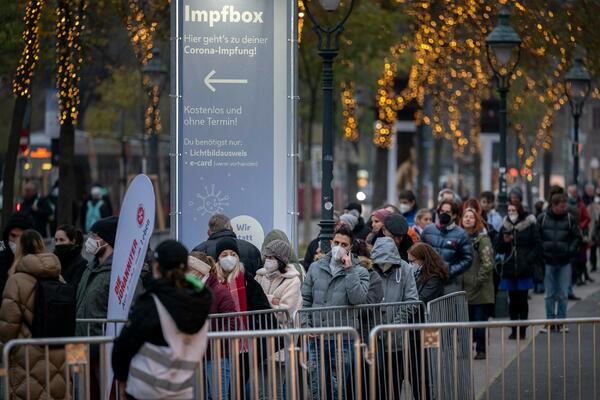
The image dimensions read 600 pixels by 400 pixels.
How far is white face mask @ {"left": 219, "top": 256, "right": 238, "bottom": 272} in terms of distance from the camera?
11.6m

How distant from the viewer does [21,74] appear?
2166 cm

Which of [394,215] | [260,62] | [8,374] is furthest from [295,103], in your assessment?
[8,374]

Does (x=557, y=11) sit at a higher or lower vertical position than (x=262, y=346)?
higher

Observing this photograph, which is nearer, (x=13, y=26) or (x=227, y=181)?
(x=227, y=181)

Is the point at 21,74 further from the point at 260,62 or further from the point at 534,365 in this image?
the point at 534,365

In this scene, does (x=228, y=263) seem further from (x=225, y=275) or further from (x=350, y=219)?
Answer: (x=350, y=219)

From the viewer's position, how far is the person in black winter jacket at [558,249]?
19031mm

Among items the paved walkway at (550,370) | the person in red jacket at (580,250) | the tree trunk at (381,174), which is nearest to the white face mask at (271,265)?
the paved walkway at (550,370)

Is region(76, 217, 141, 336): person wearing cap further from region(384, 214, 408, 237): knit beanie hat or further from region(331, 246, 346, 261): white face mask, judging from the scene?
region(384, 214, 408, 237): knit beanie hat

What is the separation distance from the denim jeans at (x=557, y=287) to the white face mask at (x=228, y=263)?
8188 millimetres

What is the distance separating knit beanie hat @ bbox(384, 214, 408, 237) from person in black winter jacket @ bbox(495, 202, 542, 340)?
4271 mm

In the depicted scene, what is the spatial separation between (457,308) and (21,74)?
10.4 metres

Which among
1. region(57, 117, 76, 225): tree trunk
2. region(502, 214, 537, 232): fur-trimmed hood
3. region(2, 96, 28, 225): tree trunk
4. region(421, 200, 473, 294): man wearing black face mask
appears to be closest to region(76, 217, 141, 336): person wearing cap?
region(421, 200, 473, 294): man wearing black face mask

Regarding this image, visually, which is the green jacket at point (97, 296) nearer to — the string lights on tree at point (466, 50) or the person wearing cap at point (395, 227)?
the person wearing cap at point (395, 227)
